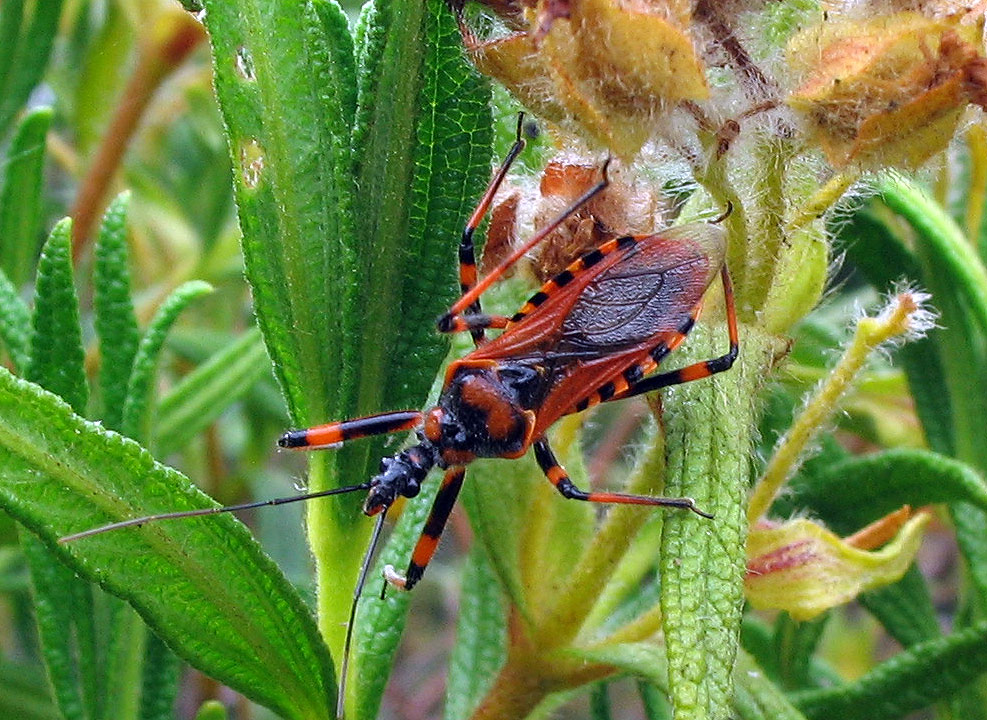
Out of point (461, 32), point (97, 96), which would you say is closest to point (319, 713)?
point (461, 32)

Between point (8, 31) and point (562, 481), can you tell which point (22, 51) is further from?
point (562, 481)

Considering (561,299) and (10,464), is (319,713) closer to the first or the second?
(10,464)

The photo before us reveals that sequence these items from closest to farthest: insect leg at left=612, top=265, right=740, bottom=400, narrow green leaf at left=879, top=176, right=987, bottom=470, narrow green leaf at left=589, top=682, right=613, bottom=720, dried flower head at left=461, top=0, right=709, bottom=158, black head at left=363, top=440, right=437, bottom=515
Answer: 1. dried flower head at left=461, top=0, right=709, bottom=158
2. insect leg at left=612, top=265, right=740, bottom=400
3. black head at left=363, top=440, right=437, bottom=515
4. narrow green leaf at left=589, top=682, right=613, bottom=720
5. narrow green leaf at left=879, top=176, right=987, bottom=470

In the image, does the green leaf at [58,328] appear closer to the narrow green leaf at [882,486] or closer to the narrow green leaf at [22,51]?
the narrow green leaf at [22,51]

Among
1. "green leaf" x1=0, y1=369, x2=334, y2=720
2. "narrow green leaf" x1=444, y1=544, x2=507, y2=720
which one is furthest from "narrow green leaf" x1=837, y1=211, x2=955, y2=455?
"green leaf" x1=0, y1=369, x2=334, y2=720

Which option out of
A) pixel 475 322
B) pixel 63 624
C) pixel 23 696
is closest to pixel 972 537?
pixel 475 322

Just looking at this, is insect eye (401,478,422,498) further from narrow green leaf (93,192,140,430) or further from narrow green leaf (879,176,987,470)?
narrow green leaf (879,176,987,470)
